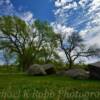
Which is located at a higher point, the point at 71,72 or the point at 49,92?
the point at 71,72

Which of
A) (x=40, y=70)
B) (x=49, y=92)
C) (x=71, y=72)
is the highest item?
(x=40, y=70)

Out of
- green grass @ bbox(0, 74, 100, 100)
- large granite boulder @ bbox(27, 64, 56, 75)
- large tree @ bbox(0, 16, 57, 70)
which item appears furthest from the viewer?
large tree @ bbox(0, 16, 57, 70)

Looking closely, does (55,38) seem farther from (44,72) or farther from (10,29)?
(44,72)

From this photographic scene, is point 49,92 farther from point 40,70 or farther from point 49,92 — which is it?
point 40,70

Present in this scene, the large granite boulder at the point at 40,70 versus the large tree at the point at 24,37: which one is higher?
the large tree at the point at 24,37

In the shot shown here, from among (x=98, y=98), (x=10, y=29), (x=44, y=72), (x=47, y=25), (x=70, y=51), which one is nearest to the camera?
(x=98, y=98)

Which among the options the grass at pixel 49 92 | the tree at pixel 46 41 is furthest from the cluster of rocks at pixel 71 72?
the tree at pixel 46 41

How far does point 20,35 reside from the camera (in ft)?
180

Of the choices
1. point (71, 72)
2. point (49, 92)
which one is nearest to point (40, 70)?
point (71, 72)

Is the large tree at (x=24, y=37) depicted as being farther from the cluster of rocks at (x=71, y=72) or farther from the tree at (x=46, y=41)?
the cluster of rocks at (x=71, y=72)

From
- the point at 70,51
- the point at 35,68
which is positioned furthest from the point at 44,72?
the point at 70,51

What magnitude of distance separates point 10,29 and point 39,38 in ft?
22.2

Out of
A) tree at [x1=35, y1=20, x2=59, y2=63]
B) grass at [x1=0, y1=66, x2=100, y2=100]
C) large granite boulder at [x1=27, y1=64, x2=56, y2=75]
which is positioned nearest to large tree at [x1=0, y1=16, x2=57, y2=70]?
tree at [x1=35, y1=20, x2=59, y2=63]

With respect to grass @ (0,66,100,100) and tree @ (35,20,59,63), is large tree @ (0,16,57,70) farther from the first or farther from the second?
grass @ (0,66,100,100)
